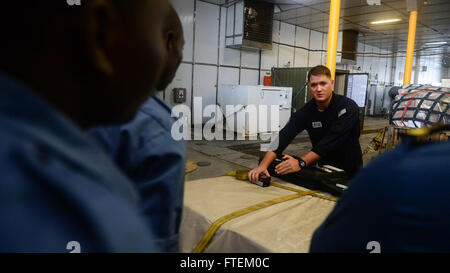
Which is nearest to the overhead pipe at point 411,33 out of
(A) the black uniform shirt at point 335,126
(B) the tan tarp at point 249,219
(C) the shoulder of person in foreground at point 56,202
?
(A) the black uniform shirt at point 335,126

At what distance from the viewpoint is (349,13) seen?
10.3 m

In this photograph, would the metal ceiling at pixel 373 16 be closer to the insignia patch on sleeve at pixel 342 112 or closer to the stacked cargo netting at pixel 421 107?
the stacked cargo netting at pixel 421 107

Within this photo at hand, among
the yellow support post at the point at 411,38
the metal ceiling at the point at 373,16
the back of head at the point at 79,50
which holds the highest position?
the metal ceiling at the point at 373,16

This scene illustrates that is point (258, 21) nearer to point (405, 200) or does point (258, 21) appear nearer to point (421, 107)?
point (421, 107)

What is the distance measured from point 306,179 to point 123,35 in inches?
72.9

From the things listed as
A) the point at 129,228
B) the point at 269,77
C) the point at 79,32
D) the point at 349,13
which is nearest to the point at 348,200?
the point at 129,228

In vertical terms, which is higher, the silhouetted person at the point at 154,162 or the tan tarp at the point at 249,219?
the silhouetted person at the point at 154,162

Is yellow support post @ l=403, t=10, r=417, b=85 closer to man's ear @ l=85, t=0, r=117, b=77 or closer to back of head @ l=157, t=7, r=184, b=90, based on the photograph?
back of head @ l=157, t=7, r=184, b=90

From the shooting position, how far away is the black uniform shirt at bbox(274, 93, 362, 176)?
105 inches

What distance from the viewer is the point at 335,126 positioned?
261cm

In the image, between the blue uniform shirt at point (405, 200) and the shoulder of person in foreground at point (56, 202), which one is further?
the blue uniform shirt at point (405, 200)

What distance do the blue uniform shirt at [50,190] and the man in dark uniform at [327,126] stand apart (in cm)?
216

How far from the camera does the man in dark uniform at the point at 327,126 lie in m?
2.54

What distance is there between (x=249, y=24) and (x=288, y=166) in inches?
307
